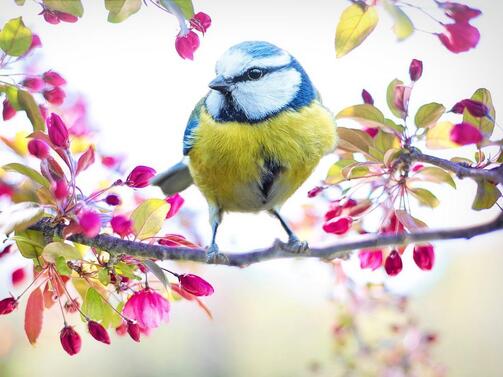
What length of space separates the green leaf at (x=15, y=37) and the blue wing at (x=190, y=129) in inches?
14.3

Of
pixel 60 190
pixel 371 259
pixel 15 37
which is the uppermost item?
pixel 15 37

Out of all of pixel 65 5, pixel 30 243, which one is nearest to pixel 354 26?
pixel 65 5

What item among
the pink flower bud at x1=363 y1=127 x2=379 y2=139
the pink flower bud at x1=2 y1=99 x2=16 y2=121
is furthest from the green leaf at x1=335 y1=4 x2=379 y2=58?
the pink flower bud at x1=2 y1=99 x2=16 y2=121

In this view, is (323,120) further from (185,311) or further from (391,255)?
(185,311)

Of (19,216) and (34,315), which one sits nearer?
(19,216)

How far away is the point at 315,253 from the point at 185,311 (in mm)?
3286

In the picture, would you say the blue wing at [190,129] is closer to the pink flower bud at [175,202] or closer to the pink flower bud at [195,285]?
the pink flower bud at [175,202]

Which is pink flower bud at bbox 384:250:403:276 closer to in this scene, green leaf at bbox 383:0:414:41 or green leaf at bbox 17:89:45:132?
green leaf at bbox 383:0:414:41

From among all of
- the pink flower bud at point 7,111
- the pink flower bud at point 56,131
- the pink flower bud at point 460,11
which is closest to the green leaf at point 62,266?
the pink flower bud at point 56,131

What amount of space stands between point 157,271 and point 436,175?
0.32 meters

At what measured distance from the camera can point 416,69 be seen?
0.73m

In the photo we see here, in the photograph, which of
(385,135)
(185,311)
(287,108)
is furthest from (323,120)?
(185,311)

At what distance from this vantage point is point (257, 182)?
3.30 feet

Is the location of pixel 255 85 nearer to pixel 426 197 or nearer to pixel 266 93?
pixel 266 93
